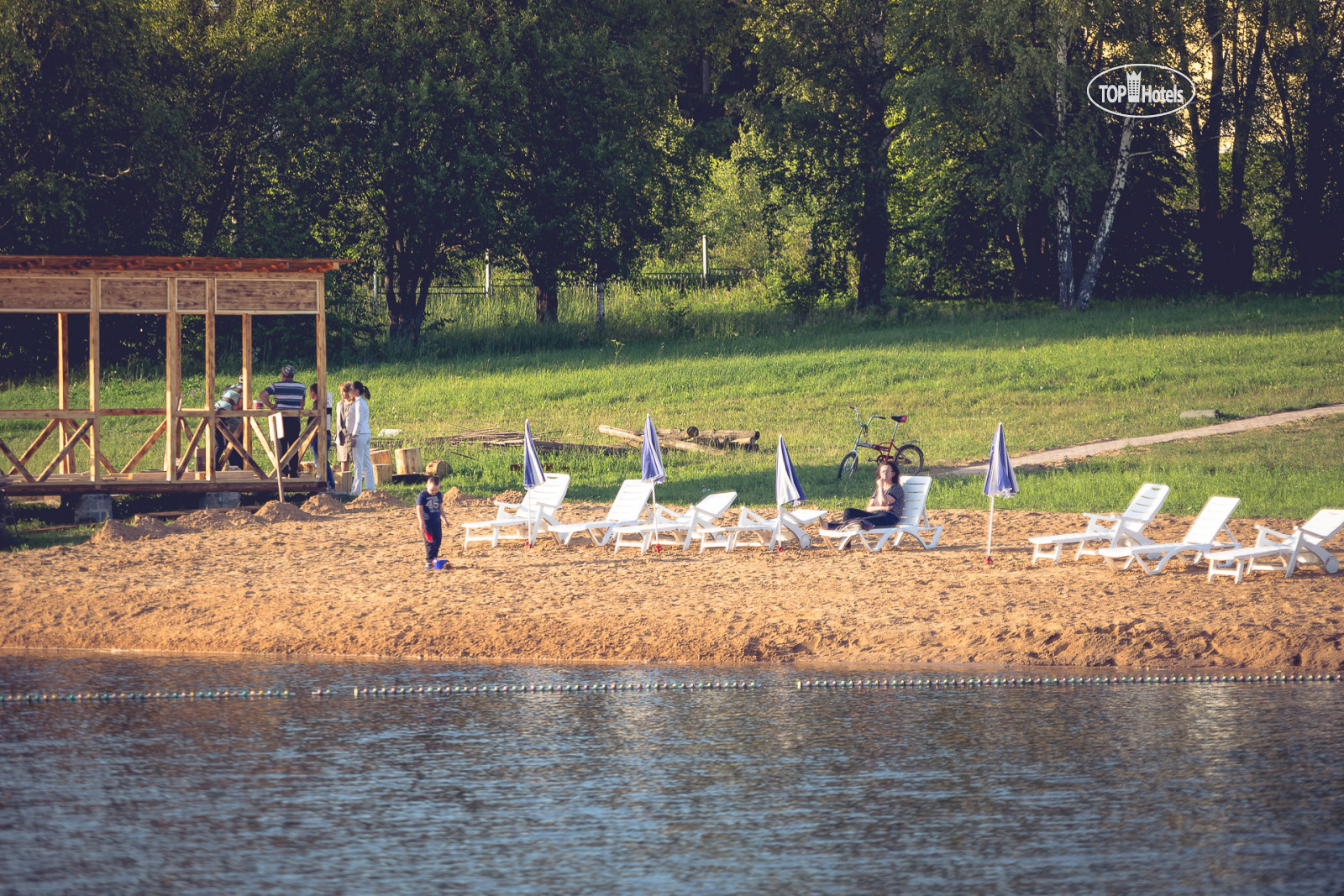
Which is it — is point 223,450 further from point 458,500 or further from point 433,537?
point 433,537

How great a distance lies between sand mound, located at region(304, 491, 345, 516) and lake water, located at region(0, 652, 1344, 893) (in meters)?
7.82

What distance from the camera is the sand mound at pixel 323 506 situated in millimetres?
19344

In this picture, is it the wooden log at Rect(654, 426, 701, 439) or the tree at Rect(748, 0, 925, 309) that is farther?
the tree at Rect(748, 0, 925, 309)

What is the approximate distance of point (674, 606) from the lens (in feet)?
43.5

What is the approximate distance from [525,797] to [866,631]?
4.91 meters

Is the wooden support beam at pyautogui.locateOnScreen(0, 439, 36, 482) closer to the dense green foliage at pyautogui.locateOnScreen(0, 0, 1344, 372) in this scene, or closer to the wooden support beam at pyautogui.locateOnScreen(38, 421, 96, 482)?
the wooden support beam at pyautogui.locateOnScreen(38, 421, 96, 482)

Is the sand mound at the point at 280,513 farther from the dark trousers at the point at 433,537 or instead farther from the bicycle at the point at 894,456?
the bicycle at the point at 894,456

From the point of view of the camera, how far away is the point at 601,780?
28.4 feet

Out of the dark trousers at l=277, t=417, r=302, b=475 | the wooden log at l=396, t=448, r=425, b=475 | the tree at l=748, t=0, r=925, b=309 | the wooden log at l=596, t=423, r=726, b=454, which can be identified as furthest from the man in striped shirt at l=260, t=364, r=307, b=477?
the tree at l=748, t=0, r=925, b=309

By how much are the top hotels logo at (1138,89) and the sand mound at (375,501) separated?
25.4m

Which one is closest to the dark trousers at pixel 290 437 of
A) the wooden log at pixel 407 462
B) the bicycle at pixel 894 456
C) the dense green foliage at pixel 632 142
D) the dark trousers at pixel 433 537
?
the wooden log at pixel 407 462

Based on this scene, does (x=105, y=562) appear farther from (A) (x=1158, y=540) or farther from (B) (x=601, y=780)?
(A) (x=1158, y=540)

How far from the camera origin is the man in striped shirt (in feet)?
65.4

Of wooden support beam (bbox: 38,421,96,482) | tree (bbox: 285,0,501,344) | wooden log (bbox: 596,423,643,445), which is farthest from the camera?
tree (bbox: 285,0,501,344)
